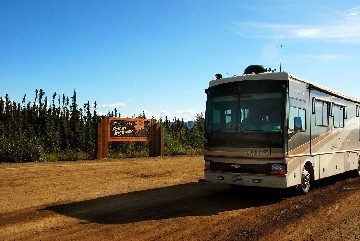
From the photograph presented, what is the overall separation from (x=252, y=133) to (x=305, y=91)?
2.26 metres

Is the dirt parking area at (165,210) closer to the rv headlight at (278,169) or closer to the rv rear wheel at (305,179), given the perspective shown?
the rv rear wheel at (305,179)

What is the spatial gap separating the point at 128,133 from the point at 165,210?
1253 centimetres

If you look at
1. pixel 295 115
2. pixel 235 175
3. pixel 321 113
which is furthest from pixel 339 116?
pixel 235 175

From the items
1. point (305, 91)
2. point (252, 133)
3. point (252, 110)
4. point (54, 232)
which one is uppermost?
point (305, 91)

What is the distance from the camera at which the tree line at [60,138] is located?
16.7m

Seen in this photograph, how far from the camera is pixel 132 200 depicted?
8500 mm

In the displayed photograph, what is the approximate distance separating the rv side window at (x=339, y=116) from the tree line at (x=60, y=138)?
474 centimetres

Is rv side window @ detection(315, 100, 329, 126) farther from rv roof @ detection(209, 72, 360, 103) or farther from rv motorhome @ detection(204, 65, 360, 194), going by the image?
rv roof @ detection(209, 72, 360, 103)

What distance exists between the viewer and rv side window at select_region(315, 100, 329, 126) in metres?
9.48

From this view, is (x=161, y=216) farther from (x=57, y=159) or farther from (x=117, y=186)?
(x=57, y=159)

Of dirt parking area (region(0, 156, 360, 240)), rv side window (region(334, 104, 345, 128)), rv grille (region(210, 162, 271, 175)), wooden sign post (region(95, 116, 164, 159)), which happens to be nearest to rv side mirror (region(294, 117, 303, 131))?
rv grille (region(210, 162, 271, 175))

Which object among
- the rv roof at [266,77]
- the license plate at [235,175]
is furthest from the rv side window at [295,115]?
the license plate at [235,175]

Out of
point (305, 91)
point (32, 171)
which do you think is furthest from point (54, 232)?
point (32, 171)

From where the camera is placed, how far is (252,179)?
7875 millimetres
